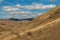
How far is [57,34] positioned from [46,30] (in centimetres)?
296

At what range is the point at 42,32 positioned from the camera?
1976 inches

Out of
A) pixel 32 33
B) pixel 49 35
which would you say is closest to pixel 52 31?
pixel 49 35

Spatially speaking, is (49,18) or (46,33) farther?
(49,18)

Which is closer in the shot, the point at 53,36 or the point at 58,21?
the point at 53,36

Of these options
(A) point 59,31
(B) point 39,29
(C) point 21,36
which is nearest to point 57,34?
(A) point 59,31

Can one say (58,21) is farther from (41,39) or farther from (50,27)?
(41,39)

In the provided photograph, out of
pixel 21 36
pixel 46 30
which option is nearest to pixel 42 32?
pixel 46 30

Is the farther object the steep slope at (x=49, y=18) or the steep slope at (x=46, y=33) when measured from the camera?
the steep slope at (x=49, y=18)

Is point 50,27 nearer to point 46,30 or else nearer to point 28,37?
point 46,30

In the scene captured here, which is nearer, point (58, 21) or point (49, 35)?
point (49, 35)

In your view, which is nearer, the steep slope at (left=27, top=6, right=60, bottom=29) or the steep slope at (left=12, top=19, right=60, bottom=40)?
the steep slope at (left=12, top=19, right=60, bottom=40)

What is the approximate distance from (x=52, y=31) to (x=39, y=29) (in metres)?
3.57

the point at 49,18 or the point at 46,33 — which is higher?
the point at 46,33

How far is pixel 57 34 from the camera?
160 feet
